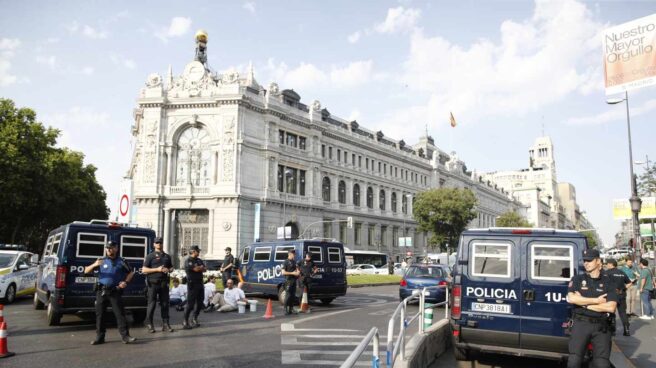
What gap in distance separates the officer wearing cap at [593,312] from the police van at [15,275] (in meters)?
18.0

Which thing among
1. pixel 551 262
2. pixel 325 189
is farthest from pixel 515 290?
pixel 325 189

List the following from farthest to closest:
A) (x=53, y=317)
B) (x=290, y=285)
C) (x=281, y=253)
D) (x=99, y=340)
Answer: (x=281, y=253) → (x=290, y=285) → (x=53, y=317) → (x=99, y=340)

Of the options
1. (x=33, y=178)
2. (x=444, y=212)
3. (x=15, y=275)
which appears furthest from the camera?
(x=444, y=212)

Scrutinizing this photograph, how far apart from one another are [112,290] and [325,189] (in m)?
49.2

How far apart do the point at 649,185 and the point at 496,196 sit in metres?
84.8

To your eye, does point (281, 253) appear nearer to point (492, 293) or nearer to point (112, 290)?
point (112, 290)

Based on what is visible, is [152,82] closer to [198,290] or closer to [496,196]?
[198,290]

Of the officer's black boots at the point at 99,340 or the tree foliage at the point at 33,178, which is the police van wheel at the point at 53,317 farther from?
the tree foliage at the point at 33,178

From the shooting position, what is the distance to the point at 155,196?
47031 millimetres

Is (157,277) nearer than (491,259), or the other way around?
(491,259)

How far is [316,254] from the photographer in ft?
64.1

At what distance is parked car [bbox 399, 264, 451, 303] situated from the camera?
1889 centimetres

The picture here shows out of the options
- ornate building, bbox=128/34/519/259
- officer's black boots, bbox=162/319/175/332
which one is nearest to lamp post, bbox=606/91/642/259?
officer's black boots, bbox=162/319/175/332

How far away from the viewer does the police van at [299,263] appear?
19.3 meters
